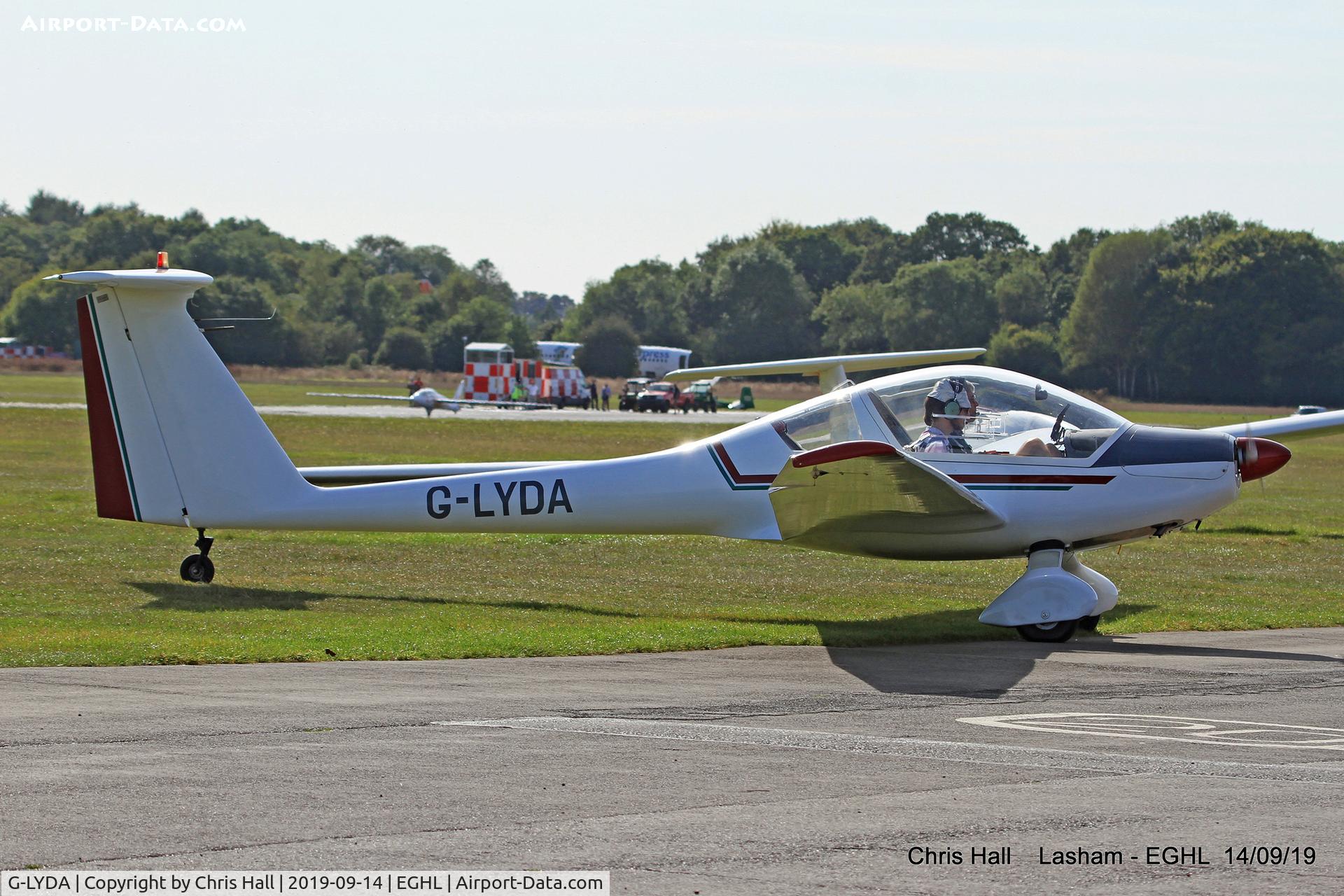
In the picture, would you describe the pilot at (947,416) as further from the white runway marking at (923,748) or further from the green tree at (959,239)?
the green tree at (959,239)

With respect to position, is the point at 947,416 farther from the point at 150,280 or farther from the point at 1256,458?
the point at 150,280

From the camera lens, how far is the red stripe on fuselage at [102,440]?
1350 cm

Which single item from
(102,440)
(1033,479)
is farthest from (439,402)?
(1033,479)

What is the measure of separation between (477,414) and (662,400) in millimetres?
10818

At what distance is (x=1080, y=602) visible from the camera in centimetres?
1229

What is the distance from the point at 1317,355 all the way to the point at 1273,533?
75.7 metres

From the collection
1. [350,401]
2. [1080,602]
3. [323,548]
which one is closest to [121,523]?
[323,548]

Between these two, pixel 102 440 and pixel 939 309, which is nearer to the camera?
pixel 102 440

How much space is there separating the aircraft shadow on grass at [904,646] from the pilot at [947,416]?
163 centimetres

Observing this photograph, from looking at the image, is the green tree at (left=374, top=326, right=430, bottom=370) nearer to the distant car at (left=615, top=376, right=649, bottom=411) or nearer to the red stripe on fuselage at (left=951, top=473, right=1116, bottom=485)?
the distant car at (left=615, top=376, right=649, bottom=411)

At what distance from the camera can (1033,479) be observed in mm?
12844

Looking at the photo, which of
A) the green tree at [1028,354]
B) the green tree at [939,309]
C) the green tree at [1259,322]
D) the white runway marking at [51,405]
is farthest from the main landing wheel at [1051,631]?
the green tree at [1259,322]

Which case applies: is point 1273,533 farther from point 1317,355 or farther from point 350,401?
point 1317,355

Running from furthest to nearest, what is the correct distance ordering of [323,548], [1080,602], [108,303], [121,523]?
[121,523]
[323,548]
[108,303]
[1080,602]
